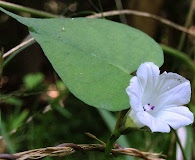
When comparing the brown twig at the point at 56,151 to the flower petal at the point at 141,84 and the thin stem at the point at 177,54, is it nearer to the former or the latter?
the flower petal at the point at 141,84

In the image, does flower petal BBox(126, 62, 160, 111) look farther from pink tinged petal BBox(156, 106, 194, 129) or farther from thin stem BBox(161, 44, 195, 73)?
thin stem BBox(161, 44, 195, 73)

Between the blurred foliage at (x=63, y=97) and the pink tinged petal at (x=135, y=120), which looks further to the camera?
the blurred foliage at (x=63, y=97)

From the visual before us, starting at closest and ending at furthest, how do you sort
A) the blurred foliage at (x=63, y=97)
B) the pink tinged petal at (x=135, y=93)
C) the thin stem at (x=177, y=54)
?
1. the pink tinged petal at (x=135, y=93)
2. the thin stem at (x=177, y=54)
3. the blurred foliage at (x=63, y=97)

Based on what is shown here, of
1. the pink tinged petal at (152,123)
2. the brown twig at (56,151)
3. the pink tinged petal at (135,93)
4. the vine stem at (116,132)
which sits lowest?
the brown twig at (56,151)

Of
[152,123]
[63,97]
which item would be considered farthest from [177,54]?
[152,123]

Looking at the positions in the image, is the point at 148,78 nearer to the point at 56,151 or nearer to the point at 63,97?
the point at 56,151

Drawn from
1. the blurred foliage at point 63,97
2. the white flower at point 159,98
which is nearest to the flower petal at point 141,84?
the white flower at point 159,98

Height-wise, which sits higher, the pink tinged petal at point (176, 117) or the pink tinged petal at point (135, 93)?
the pink tinged petal at point (135, 93)
